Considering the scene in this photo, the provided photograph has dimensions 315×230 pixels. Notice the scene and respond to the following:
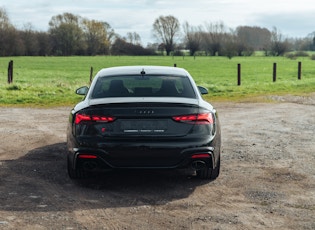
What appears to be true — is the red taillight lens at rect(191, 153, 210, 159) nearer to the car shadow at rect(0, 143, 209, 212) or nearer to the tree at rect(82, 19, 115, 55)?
the car shadow at rect(0, 143, 209, 212)

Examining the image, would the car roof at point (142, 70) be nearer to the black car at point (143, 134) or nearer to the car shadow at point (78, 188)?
the black car at point (143, 134)

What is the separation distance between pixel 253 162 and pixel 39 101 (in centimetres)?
1113

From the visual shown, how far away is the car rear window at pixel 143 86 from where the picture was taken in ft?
20.4

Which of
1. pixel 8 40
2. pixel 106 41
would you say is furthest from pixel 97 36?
pixel 8 40

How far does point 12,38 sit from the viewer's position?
291 ft

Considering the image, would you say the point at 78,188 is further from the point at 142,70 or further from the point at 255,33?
the point at 255,33

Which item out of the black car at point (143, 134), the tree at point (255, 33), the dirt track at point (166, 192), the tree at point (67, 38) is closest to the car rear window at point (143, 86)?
the black car at point (143, 134)

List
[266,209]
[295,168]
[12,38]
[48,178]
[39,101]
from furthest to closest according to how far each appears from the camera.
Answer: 1. [12,38]
2. [39,101]
3. [295,168]
4. [48,178]
5. [266,209]

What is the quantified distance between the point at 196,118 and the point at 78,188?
165cm

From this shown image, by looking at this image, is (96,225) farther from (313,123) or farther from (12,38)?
(12,38)

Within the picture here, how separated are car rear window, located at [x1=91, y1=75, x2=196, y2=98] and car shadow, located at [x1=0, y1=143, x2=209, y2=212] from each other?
39.0 inches

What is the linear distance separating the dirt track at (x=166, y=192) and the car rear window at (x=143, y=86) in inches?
44.3

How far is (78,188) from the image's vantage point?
6.02 metres

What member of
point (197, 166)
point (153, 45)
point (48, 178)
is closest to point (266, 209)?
point (197, 166)
